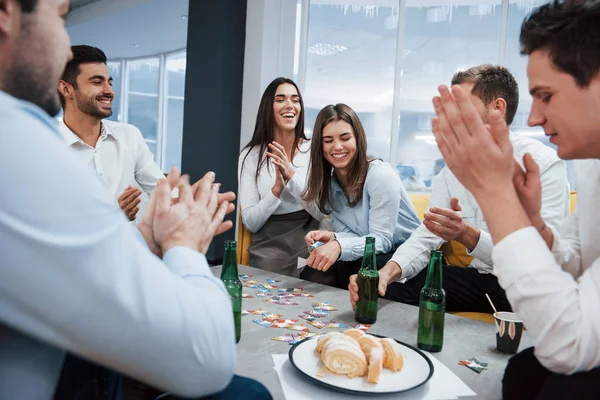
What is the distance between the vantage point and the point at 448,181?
8.15 feet

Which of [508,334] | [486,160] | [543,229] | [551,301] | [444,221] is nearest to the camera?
[551,301]

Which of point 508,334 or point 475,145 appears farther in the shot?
point 508,334

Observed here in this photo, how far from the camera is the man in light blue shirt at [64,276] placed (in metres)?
0.53

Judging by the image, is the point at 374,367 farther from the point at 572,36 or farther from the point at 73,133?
the point at 73,133

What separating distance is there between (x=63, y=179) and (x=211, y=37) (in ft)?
13.4

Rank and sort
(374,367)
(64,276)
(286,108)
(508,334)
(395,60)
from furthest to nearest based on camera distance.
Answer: (395,60) → (286,108) → (508,334) → (374,367) → (64,276)

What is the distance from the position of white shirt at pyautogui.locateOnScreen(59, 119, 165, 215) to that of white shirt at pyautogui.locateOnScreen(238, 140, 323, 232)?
551 millimetres

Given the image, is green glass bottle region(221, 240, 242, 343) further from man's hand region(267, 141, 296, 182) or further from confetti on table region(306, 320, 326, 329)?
man's hand region(267, 141, 296, 182)

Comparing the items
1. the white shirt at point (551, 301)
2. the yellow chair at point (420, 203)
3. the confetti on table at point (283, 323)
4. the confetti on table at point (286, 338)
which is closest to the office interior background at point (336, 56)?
the yellow chair at point (420, 203)

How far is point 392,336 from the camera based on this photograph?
1.34 m

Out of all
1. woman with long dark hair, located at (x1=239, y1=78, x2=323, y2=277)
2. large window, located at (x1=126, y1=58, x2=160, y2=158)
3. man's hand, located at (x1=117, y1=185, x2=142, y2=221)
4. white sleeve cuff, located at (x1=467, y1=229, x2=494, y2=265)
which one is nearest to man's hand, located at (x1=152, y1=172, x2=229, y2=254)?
white sleeve cuff, located at (x1=467, y1=229, x2=494, y2=265)

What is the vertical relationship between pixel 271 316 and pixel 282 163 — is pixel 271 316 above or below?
below

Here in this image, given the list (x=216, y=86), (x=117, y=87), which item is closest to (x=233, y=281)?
(x=216, y=86)

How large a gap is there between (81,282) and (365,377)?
699 mm
